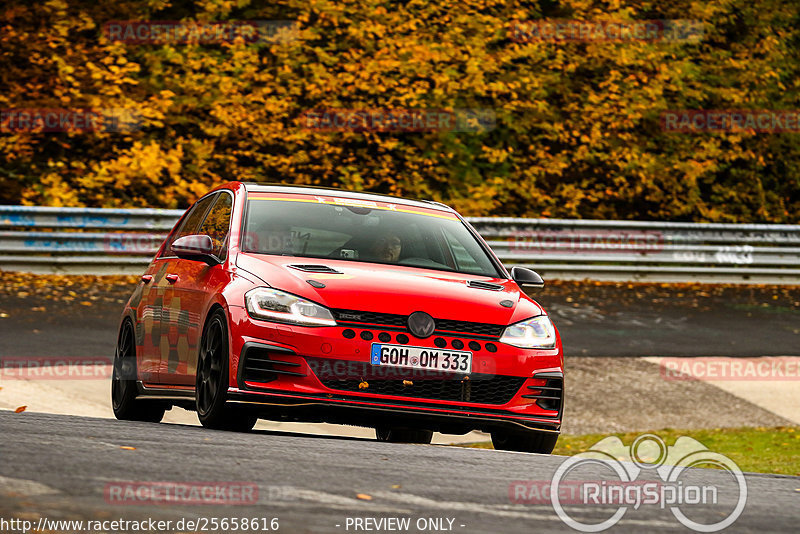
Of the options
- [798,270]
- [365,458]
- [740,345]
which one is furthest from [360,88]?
[365,458]

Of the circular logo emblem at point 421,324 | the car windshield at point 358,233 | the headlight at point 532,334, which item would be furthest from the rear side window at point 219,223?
the headlight at point 532,334

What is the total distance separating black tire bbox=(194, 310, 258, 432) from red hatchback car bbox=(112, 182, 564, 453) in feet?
0.04

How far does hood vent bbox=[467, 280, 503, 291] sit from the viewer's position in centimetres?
787

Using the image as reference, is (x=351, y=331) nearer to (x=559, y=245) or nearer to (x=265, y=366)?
(x=265, y=366)

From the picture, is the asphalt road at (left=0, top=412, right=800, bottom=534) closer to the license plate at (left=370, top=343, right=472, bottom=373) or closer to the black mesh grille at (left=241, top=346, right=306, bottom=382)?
the black mesh grille at (left=241, top=346, right=306, bottom=382)

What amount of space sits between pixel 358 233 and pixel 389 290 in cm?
107

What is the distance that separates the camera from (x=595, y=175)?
24797mm

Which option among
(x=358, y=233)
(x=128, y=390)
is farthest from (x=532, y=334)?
(x=128, y=390)

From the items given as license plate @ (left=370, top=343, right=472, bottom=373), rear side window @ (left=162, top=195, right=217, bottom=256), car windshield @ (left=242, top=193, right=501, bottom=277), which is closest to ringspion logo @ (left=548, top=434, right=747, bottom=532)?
license plate @ (left=370, top=343, right=472, bottom=373)

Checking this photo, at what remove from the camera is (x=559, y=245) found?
20031 millimetres

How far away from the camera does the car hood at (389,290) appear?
734 centimetres

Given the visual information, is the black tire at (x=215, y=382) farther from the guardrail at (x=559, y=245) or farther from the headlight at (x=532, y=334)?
the guardrail at (x=559, y=245)

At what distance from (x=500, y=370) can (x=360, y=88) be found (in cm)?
1666

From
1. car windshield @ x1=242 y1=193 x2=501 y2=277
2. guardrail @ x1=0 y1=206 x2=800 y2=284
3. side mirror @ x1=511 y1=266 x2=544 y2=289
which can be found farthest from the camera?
guardrail @ x1=0 y1=206 x2=800 y2=284
